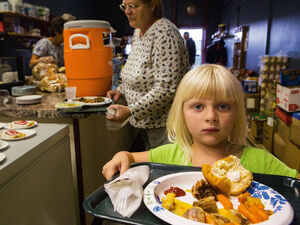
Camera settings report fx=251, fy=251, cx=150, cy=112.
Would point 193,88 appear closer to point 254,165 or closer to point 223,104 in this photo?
point 223,104

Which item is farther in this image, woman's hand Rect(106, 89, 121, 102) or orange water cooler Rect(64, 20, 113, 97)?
woman's hand Rect(106, 89, 121, 102)

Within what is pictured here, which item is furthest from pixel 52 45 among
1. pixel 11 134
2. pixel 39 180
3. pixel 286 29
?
pixel 286 29

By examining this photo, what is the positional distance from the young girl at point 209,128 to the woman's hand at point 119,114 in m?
0.43

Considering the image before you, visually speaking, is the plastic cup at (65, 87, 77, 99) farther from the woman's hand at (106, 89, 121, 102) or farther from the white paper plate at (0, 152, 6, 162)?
the white paper plate at (0, 152, 6, 162)

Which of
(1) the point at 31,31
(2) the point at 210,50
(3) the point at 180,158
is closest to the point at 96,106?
(3) the point at 180,158

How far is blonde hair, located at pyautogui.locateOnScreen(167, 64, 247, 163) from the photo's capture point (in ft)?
2.99

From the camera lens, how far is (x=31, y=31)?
19.0 feet

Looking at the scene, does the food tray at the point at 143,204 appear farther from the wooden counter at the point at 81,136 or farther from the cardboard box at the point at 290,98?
the cardboard box at the point at 290,98

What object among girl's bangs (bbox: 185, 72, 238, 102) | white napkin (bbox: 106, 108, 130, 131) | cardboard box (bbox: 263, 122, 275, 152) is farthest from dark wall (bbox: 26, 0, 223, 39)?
girl's bangs (bbox: 185, 72, 238, 102)

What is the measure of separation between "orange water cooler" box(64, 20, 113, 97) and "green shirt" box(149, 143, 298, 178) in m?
0.92

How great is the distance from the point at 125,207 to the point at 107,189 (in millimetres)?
80

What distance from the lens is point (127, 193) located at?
22.9 inches

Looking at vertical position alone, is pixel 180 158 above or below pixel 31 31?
below

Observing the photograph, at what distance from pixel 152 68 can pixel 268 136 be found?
2.40 metres
